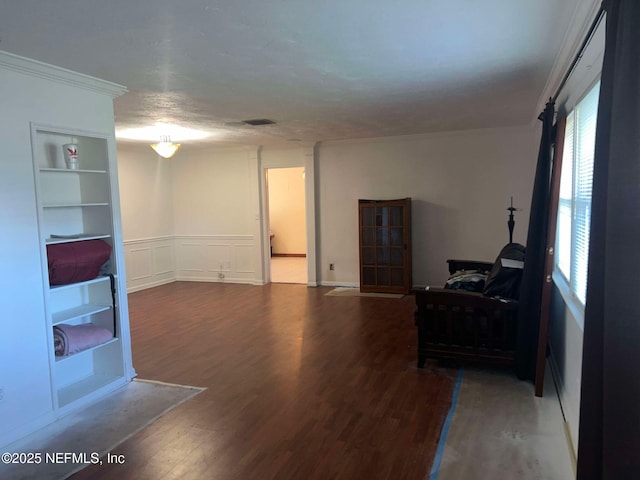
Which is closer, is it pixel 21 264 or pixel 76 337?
pixel 21 264

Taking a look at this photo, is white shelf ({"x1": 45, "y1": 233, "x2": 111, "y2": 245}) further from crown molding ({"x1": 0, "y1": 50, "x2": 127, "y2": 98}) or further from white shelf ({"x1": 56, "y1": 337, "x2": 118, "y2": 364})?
crown molding ({"x1": 0, "y1": 50, "x2": 127, "y2": 98})

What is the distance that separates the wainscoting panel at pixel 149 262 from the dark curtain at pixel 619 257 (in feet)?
23.1

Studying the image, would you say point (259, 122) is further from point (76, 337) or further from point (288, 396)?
point (288, 396)

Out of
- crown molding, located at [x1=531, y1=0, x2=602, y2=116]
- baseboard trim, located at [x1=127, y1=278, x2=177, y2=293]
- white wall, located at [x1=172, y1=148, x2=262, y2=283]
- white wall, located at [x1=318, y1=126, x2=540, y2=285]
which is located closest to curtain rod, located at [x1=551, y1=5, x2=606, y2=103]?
crown molding, located at [x1=531, y1=0, x2=602, y2=116]

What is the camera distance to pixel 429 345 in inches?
148

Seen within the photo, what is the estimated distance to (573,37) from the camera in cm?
251

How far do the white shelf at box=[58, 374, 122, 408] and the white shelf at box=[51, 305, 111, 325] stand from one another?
0.51 m

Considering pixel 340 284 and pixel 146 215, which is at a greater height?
pixel 146 215

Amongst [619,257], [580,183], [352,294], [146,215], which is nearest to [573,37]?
[580,183]

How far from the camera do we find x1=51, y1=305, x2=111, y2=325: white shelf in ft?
10.6

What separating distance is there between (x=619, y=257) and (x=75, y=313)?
3.44 meters

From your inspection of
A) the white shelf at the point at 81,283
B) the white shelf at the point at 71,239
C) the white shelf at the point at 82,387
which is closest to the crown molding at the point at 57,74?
the white shelf at the point at 71,239

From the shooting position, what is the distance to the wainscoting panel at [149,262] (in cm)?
738

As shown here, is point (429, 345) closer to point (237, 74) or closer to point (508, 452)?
point (508, 452)
